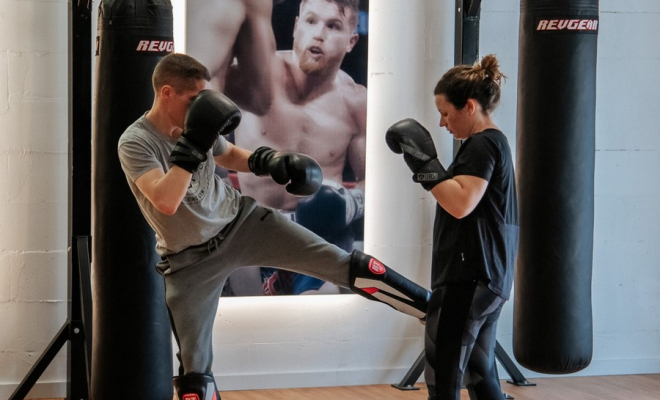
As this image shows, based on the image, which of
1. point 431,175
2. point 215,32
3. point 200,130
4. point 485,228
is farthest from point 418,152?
point 215,32

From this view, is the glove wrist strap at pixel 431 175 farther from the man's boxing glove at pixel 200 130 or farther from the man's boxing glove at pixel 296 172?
the man's boxing glove at pixel 200 130

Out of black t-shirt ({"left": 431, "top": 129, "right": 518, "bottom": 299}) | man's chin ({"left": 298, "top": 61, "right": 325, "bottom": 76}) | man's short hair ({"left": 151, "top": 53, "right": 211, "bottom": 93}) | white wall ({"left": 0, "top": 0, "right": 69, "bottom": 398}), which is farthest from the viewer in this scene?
man's chin ({"left": 298, "top": 61, "right": 325, "bottom": 76})

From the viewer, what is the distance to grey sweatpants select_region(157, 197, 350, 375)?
283cm

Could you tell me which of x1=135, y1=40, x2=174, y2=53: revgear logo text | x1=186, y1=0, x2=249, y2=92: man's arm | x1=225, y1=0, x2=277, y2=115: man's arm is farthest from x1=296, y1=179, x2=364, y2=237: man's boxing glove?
x1=135, y1=40, x2=174, y2=53: revgear logo text

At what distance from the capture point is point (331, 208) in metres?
4.56

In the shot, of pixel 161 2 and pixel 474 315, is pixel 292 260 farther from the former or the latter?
pixel 161 2

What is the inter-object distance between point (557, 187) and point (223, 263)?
4.01 feet

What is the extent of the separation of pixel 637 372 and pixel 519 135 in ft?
7.23

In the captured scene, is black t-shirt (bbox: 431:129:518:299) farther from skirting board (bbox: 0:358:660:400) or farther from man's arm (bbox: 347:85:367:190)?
skirting board (bbox: 0:358:660:400)

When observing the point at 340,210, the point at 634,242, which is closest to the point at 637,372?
the point at 634,242

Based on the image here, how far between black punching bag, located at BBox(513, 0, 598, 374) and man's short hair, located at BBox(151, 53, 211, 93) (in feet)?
4.02

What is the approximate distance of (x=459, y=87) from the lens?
2676 millimetres

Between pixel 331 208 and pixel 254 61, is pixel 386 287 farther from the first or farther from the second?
pixel 254 61

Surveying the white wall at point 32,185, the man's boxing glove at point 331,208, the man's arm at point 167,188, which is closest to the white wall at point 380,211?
the white wall at point 32,185
